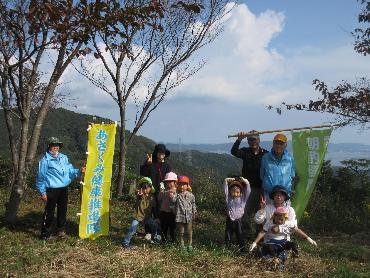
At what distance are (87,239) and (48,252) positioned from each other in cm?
107

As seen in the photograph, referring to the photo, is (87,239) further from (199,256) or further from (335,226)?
(335,226)

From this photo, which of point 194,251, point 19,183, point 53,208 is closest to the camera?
point 194,251

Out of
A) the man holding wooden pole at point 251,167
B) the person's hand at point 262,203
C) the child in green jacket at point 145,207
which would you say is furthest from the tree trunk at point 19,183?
the person's hand at point 262,203

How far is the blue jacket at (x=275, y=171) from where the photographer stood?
21.8 ft

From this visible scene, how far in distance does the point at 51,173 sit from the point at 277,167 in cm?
363

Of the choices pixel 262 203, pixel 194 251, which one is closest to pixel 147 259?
pixel 194 251

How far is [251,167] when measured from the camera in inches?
279

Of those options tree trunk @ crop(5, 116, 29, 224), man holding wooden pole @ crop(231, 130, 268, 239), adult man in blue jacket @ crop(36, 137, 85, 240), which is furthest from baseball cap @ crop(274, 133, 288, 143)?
tree trunk @ crop(5, 116, 29, 224)

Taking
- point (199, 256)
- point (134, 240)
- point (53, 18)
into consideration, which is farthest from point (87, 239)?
point (53, 18)

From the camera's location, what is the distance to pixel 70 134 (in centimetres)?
3628

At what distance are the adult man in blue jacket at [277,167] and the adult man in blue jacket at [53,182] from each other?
308 centimetres

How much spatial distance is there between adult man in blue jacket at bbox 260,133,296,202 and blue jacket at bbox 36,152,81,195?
128 inches

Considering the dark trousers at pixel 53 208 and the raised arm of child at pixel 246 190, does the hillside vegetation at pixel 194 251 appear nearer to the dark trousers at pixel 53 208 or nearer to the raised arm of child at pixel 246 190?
the dark trousers at pixel 53 208

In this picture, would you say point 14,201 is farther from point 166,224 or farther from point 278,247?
point 278,247
